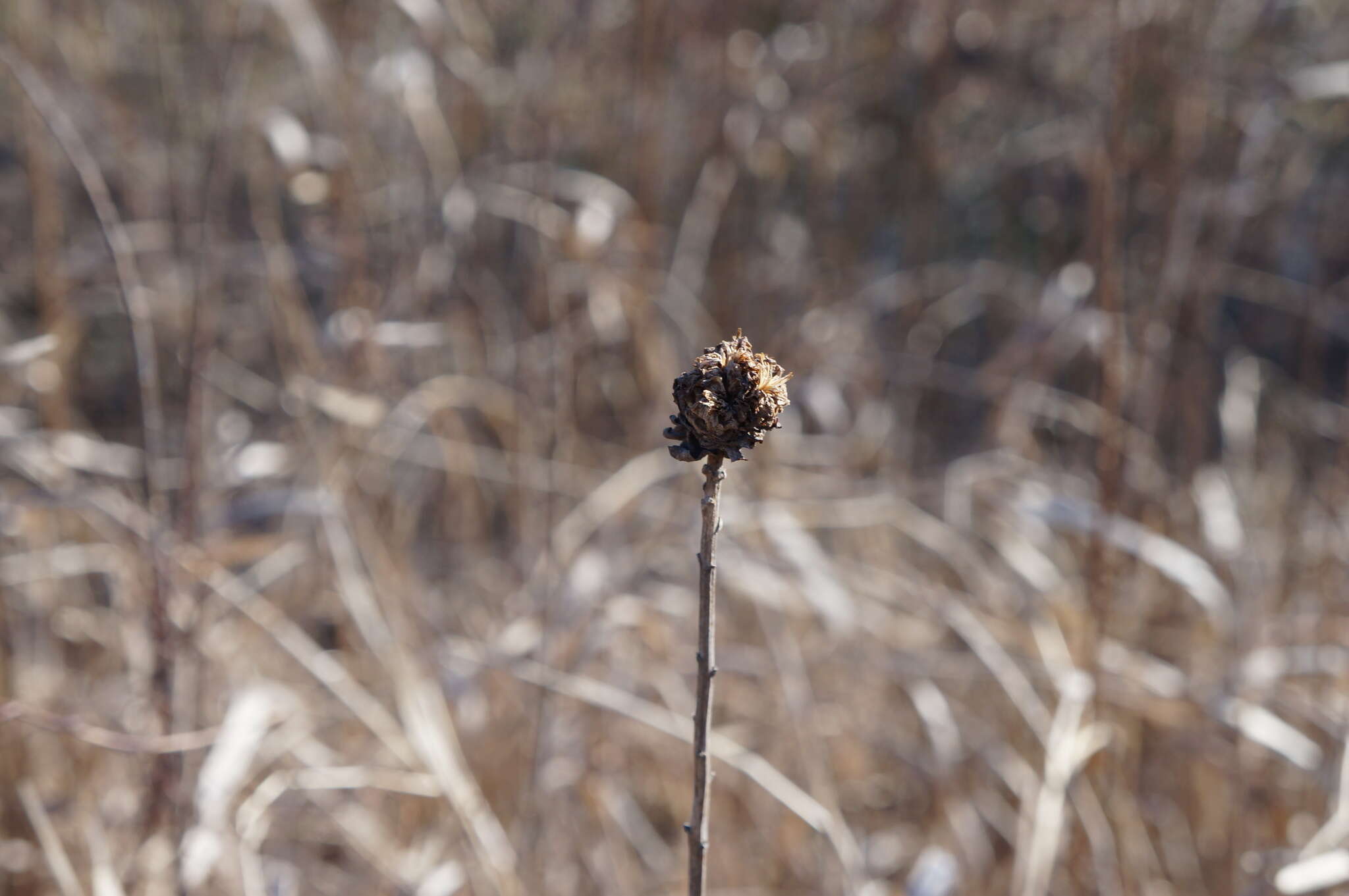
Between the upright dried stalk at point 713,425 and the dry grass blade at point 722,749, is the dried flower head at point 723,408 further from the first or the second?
the dry grass blade at point 722,749

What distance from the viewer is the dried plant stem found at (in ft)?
1.30

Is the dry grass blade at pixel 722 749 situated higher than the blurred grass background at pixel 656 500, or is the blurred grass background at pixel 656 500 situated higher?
the blurred grass background at pixel 656 500

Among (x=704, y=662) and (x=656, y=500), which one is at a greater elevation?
(x=656, y=500)

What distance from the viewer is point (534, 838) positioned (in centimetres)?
98

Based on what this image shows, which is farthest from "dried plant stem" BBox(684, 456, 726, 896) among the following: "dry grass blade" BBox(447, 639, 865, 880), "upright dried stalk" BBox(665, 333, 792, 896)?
"dry grass blade" BBox(447, 639, 865, 880)

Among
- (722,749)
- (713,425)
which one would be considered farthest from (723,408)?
(722,749)

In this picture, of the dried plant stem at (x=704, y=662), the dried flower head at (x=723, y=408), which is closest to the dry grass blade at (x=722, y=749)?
the dried plant stem at (x=704, y=662)

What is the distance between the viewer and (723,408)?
1.31 feet

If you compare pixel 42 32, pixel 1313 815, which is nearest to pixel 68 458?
pixel 42 32

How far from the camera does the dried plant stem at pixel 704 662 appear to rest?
398mm

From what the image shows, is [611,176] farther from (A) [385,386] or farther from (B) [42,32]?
(B) [42,32]

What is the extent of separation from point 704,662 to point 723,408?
11 cm

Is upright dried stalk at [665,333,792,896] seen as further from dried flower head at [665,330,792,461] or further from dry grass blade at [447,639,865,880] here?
dry grass blade at [447,639,865,880]

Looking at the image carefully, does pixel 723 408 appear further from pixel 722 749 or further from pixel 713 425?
pixel 722 749
